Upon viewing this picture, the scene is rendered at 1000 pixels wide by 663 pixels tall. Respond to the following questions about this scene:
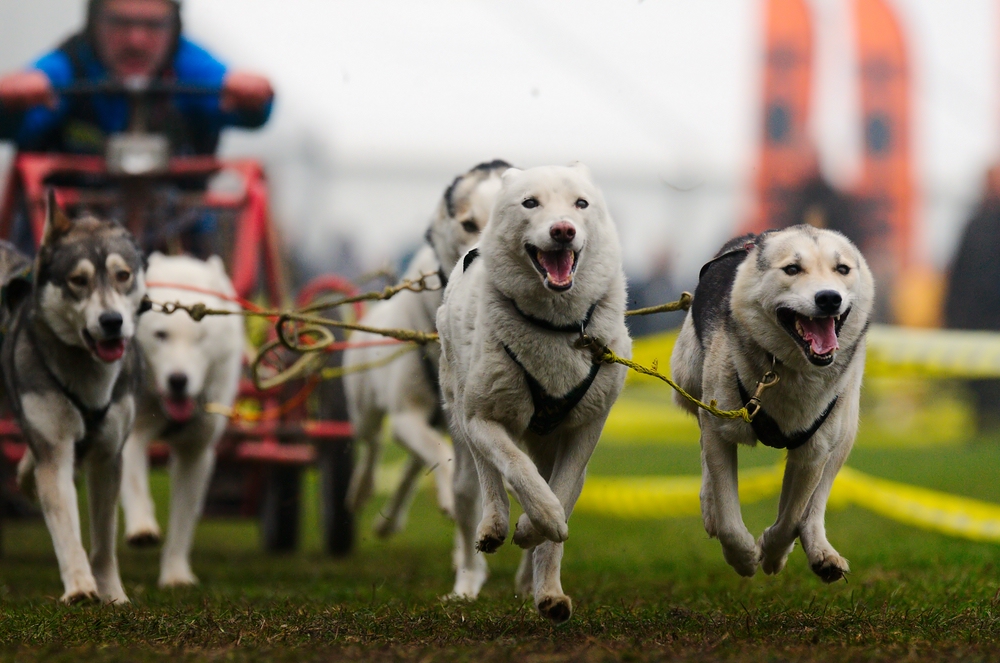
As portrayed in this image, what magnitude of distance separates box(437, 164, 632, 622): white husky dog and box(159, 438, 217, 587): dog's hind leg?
255 cm

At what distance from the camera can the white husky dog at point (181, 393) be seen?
20.7 ft

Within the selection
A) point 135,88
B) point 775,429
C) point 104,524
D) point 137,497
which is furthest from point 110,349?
point 135,88

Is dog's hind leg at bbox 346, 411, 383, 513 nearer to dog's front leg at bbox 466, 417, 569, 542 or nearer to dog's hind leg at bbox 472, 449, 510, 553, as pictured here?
dog's hind leg at bbox 472, 449, 510, 553

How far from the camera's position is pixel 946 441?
22.6 m

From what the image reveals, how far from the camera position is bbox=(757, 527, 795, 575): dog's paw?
4508 millimetres

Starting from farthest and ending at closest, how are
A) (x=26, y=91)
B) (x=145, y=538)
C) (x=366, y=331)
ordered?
(x=26, y=91) < (x=145, y=538) < (x=366, y=331)

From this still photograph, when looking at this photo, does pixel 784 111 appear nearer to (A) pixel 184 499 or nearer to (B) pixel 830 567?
(A) pixel 184 499

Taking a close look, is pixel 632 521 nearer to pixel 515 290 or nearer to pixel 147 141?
pixel 147 141

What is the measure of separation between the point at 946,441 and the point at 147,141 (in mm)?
17978

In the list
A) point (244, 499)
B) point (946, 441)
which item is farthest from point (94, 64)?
point (946, 441)

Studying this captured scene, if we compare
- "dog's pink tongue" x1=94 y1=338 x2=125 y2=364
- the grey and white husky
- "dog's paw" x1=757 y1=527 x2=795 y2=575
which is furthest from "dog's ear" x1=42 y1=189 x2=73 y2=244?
"dog's paw" x1=757 y1=527 x2=795 y2=575

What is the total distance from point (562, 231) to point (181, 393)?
2.86 meters

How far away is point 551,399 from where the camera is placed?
14.2 ft

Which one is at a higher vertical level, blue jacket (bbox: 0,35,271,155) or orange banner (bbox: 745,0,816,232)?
blue jacket (bbox: 0,35,271,155)
